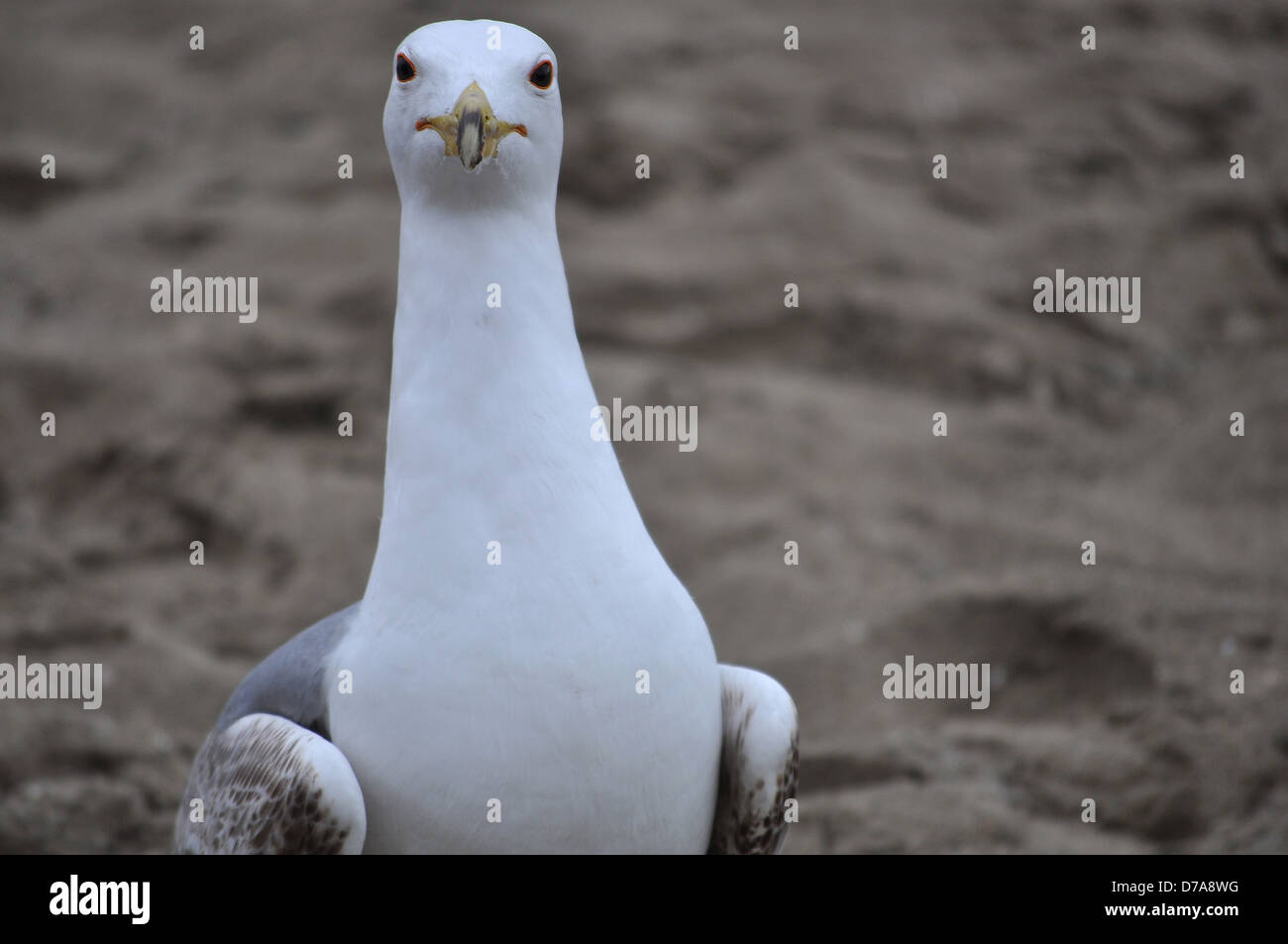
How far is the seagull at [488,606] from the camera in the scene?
9.32 ft

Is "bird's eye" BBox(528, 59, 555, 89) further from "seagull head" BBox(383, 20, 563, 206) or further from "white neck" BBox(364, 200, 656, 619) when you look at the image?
"white neck" BBox(364, 200, 656, 619)

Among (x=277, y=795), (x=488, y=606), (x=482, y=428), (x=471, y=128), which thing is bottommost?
(x=277, y=795)

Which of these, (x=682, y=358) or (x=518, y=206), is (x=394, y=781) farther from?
(x=682, y=358)

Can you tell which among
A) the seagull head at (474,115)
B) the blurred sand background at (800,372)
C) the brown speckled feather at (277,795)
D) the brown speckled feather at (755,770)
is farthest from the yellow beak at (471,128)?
the blurred sand background at (800,372)

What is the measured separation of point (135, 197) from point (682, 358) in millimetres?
5019

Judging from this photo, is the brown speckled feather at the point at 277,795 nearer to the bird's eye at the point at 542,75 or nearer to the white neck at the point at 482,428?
the white neck at the point at 482,428

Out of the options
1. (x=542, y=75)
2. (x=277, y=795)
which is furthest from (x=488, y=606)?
(x=542, y=75)

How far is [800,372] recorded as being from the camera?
9070 millimetres

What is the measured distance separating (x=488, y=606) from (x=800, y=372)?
644 cm

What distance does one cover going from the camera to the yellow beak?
2.86 metres

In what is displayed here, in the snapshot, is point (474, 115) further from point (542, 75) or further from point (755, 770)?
point (755, 770)

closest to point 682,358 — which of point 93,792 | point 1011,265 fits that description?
point 1011,265

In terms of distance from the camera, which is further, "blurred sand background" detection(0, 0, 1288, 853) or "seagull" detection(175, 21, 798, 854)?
"blurred sand background" detection(0, 0, 1288, 853)

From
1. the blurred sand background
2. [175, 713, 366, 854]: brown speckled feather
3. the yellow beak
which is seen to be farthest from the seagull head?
the blurred sand background
